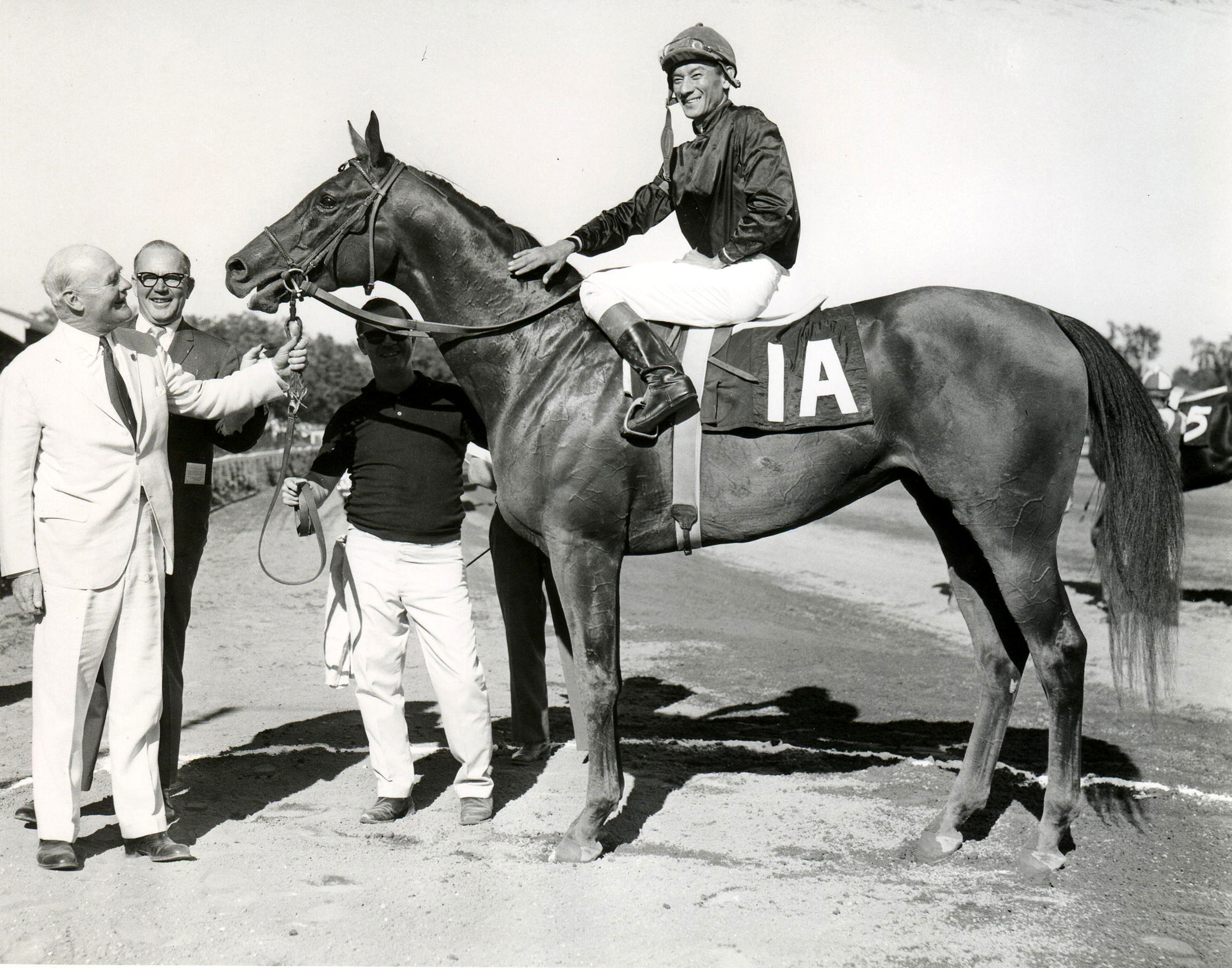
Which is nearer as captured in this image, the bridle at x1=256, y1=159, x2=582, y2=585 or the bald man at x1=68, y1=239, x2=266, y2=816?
the bridle at x1=256, y1=159, x2=582, y2=585

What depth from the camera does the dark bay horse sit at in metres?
4.18

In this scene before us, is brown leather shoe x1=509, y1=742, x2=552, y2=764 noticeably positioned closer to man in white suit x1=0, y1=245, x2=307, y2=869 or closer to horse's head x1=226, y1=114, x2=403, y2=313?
man in white suit x1=0, y1=245, x2=307, y2=869

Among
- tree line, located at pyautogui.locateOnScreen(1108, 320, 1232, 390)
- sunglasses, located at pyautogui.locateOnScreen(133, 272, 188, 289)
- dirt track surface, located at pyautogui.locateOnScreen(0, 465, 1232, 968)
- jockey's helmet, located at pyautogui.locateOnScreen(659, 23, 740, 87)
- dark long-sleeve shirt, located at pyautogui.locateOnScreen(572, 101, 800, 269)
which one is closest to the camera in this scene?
dirt track surface, located at pyautogui.locateOnScreen(0, 465, 1232, 968)

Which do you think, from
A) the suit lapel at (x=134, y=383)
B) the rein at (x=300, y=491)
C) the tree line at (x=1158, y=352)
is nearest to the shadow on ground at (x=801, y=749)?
the rein at (x=300, y=491)

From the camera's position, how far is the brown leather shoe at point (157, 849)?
4.07 m

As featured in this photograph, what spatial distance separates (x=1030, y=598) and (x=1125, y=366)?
1012mm

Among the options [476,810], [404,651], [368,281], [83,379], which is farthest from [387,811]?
[368,281]

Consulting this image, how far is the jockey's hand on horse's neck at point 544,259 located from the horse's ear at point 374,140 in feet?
2.21

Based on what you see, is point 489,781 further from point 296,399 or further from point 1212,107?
point 1212,107

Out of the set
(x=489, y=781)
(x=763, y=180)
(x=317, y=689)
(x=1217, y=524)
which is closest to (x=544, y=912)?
(x=489, y=781)

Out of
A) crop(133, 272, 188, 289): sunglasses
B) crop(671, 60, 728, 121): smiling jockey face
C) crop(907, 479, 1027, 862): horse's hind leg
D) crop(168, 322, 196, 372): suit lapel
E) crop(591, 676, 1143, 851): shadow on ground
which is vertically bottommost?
crop(591, 676, 1143, 851): shadow on ground

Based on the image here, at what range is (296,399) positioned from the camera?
4512 millimetres

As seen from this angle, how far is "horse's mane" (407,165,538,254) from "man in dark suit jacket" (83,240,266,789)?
110 centimetres

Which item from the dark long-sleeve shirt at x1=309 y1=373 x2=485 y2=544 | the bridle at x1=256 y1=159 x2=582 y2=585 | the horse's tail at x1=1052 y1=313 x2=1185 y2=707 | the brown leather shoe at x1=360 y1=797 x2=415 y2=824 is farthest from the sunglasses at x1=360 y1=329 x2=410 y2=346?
the horse's tail at x1=1052 y1=313 x2=1185 y2=707
